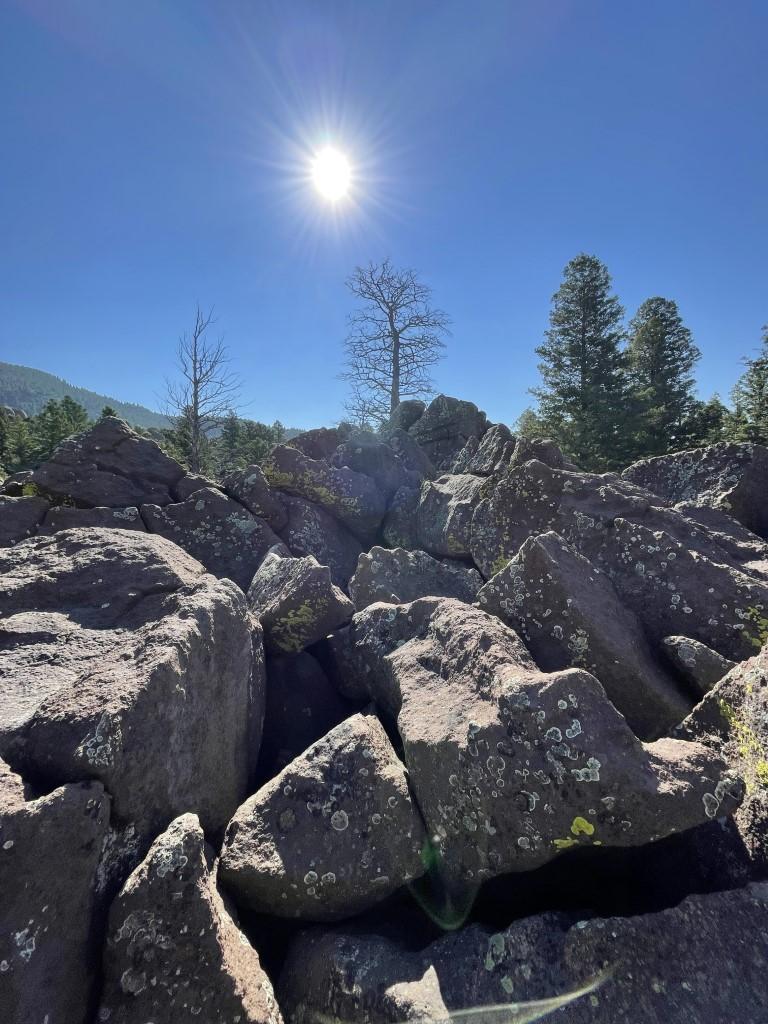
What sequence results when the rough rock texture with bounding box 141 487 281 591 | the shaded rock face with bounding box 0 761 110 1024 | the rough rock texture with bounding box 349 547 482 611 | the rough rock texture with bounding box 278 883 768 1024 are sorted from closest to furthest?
the shaded rock face with bounding box 0 761 110 1024, the rough rock texture with bounding box 278 883 768 1024, the rough rock texture with bounding box 349 547 482 611, the rough rock texture with bounding box 141 487 281 591

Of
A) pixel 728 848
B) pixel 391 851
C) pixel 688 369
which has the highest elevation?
pixel 688 369

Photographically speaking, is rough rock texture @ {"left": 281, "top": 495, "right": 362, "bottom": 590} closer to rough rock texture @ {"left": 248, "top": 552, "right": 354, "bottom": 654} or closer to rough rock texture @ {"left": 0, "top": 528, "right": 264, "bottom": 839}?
rough rock texture @ {"left": 248, "top": 552, "right": 354, "bottom": 654}

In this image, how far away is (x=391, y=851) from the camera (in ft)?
10.1

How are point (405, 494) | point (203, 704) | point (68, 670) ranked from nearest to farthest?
point (203, 704) → point (68, 670) → point (405, 494)

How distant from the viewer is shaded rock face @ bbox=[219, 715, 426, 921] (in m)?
2.96

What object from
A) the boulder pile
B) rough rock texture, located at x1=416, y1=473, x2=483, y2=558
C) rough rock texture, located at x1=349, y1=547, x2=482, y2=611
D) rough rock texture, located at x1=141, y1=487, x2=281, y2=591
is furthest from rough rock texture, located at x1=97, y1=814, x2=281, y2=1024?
rough rock texture, located at x1=416, y1=473, x2=483, y2=558

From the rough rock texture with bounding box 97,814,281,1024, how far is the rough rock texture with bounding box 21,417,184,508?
21.4ft

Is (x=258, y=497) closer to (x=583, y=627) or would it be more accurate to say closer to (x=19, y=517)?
(x=19, y=517)

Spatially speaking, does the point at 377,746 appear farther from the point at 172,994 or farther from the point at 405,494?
the point at 405,494

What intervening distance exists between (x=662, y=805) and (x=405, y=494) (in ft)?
26.0

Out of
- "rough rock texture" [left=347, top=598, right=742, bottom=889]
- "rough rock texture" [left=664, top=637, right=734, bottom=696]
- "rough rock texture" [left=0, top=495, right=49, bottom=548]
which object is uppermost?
"rough rock texture" [left=0, top=495, right=49, bottom=548]

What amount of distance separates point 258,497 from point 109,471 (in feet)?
8.35

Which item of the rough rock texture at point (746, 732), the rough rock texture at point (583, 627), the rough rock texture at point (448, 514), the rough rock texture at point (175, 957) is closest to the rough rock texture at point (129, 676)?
the rough rock texture at point (175, 957)

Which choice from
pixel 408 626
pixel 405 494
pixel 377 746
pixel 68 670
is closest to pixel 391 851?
pixel 377 746
